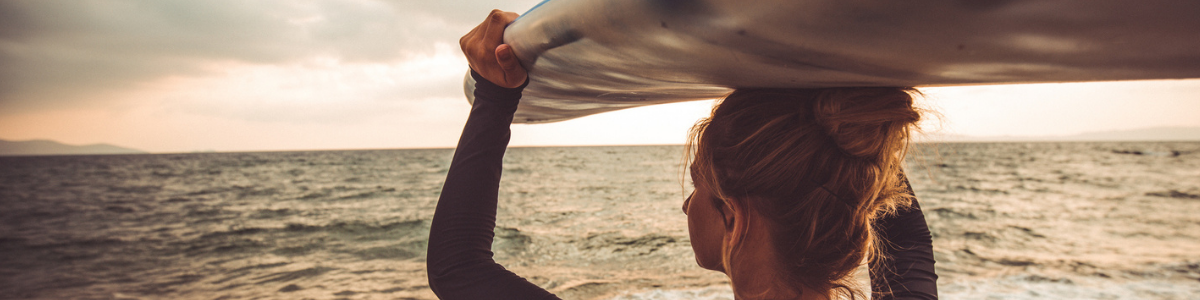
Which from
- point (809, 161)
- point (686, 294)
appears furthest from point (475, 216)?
point (686, 294)

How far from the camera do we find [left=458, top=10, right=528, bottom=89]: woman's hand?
35.6 inches

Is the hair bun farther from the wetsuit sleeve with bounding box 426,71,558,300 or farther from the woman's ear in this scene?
the wetsuit sleeve with bounding box 426,71,558,300

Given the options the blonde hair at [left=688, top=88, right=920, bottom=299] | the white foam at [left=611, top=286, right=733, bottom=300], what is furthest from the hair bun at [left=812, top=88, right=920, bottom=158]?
the white foam at [left=611, top=286, right=733, bottom=300]

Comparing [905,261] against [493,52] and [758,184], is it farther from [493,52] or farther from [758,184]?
[493,52]

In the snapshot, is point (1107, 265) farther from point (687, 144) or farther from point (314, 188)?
point (314, 188)

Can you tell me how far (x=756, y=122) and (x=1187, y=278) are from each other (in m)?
9.19

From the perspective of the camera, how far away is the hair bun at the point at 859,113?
2.73 feet

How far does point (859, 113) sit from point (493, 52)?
67cm

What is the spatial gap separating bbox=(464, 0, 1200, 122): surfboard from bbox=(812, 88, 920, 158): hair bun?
7cm

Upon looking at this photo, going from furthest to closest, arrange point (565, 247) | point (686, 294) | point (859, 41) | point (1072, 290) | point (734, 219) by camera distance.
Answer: point (565, 247) → point (686, 294) → point (1072, 290) → point (734, 219) → point (859, 41)

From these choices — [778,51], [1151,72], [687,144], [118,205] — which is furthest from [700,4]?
[118,205]

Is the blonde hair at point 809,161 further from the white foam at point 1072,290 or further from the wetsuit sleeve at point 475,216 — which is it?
the white foam at point 1072,290

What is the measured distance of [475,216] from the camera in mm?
973

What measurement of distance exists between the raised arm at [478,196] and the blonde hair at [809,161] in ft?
1.37
